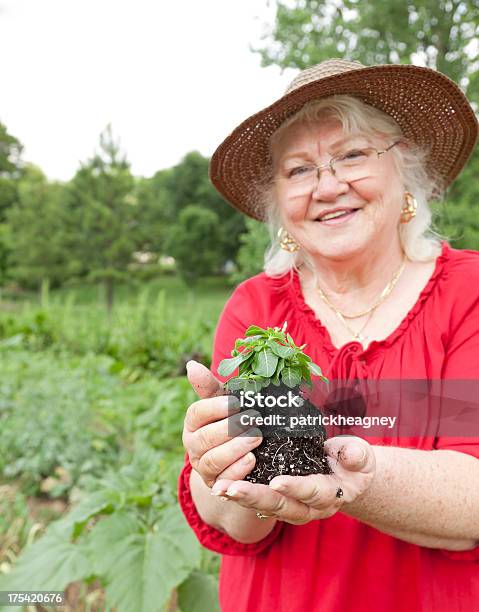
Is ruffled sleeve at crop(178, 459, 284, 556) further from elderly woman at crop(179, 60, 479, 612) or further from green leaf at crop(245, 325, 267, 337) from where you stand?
green leaf at crop(245, 325, 267, 337)

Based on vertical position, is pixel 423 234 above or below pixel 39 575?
above

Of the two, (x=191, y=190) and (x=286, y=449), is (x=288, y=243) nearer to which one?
(x=286, y=449)

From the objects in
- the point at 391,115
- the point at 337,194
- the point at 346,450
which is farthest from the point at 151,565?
the point at 391,115

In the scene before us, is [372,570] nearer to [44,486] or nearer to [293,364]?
[293,364]

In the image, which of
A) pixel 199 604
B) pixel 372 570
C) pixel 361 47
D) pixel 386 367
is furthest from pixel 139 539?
pixel 361 47

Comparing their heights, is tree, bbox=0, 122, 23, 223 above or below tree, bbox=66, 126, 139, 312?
above

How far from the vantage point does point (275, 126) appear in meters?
1.87

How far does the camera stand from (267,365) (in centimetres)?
116

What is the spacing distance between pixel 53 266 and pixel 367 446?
78.2 ft

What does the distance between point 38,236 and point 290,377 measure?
2347 centimetres

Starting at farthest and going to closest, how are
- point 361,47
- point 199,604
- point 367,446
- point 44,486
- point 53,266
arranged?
point 53,266 → point 361,47 → point 44,486 → point 199,604 → point 367,446

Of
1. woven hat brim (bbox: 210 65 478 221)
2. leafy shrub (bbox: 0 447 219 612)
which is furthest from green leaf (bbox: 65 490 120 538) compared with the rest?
woven hat brim (bbox: 210 65 478 221)

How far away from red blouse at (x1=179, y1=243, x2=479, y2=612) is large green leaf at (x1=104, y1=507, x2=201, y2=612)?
0.47 meters

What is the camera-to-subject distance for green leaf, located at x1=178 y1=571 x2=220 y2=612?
7.47ft
